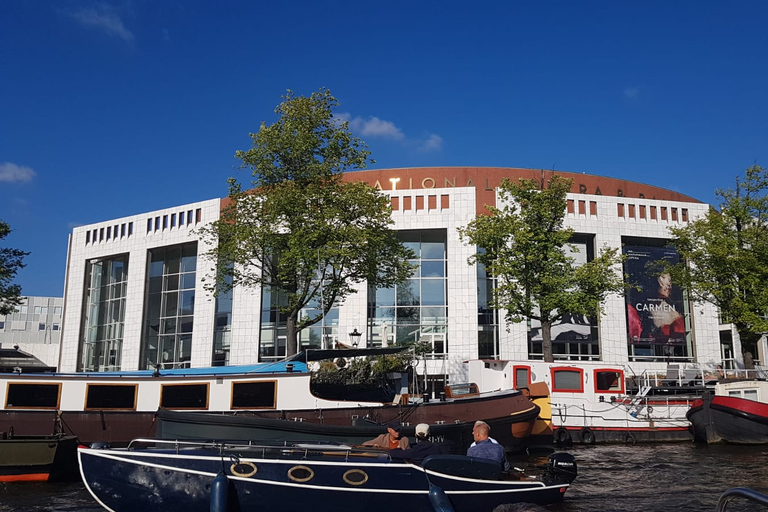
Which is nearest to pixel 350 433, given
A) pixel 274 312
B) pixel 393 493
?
pixel 393 493

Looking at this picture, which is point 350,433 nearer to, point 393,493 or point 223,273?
point 393,493

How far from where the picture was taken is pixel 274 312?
49094 millimetres

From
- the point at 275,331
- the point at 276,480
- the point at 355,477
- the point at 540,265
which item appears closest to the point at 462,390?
the point at 540,265

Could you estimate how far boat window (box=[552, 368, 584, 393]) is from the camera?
28.9 meters

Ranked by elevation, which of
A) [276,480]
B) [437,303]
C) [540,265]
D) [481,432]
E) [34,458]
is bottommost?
[34,458]

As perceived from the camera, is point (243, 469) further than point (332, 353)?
No

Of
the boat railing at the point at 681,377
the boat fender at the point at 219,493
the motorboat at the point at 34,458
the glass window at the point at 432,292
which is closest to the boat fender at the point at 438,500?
the boat fender at the point at 219,493

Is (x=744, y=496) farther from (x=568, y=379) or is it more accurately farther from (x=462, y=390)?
(x=568, y=379)

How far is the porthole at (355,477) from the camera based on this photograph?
34.4 ft

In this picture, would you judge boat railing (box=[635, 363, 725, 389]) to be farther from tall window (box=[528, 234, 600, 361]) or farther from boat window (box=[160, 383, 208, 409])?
boat window (box=[160, 383, 208, 409])

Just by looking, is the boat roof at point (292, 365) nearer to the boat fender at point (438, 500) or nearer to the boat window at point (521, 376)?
the boat window at point (521, 376)

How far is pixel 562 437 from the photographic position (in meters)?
27.3

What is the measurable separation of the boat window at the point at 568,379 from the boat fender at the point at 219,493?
69.4 ft

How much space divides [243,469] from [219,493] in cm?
49
